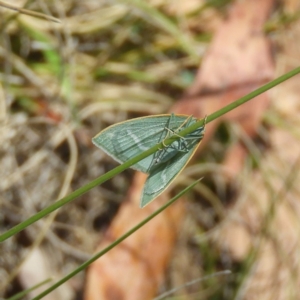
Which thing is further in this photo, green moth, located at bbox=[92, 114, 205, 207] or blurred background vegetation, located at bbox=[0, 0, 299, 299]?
blurred background vegetation, located at bbox=[0, 0, 299, 299]

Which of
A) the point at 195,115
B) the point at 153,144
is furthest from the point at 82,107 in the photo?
the point at 153,144

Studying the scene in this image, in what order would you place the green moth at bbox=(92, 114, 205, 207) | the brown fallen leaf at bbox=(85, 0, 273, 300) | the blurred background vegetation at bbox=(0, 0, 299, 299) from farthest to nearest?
the blurred background vegetation at bbox=(0, 0, 299, 299), the brown fallen leaf at bbox=(85, 0, 273, 300), the green moth at bbox=(92, 114, 205, 207)

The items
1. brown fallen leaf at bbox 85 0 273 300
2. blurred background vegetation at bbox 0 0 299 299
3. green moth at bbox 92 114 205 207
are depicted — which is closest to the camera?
green moth at bbox 92 114 205 207

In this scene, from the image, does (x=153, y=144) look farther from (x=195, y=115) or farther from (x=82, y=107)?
(x=82, y=107)

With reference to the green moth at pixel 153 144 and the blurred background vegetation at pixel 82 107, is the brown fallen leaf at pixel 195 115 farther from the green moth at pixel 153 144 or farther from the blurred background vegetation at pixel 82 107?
the green moth at pixel 153 144

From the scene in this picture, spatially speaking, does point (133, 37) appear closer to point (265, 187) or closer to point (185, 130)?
point (265, 187)

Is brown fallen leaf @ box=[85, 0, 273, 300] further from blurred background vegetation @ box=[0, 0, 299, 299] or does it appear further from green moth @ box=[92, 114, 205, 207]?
green moth @ box=[92, 114, 205, 207]

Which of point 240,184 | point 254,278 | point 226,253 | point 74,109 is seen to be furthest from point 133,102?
point 254,278

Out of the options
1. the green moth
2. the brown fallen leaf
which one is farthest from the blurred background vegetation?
the green moth
